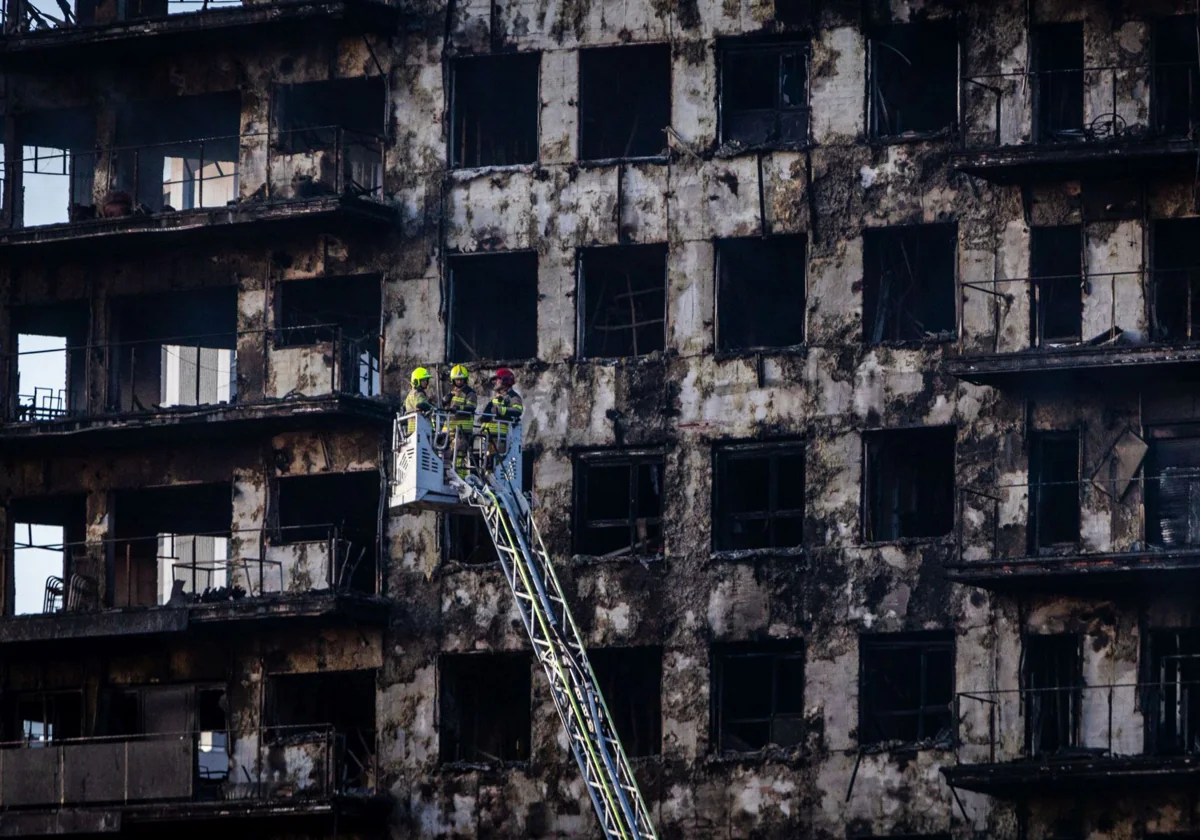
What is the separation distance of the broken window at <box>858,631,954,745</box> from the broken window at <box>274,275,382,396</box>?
10.3 metres

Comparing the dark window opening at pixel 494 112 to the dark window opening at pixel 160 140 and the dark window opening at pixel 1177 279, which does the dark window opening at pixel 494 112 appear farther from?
the dark window opening at pixel 1177 279

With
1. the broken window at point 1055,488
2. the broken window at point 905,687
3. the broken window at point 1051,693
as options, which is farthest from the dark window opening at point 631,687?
the broken window at point 1055,488

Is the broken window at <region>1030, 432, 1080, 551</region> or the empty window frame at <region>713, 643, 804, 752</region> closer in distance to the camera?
the broken window at <region>1030, 432, 1080, 551</region>

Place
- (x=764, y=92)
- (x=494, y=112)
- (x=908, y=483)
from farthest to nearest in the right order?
(x=494, y=112) < (x=764, y=92) < (x=908, y=483)

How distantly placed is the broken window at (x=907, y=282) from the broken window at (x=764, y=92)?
98.0 inches

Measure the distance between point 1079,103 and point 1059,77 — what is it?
0.54m

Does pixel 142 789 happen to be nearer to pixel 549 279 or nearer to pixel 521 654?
pixel 521 654

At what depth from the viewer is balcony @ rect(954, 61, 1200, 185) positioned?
5119 centimetres

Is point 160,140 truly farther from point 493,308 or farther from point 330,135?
point 493,308

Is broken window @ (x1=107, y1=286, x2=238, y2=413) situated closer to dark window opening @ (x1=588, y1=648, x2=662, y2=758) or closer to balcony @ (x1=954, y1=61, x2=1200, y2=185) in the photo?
dark window opening @ (x1=588, y1=648, x2=662, y2=758)

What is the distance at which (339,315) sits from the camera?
57344 millimetres

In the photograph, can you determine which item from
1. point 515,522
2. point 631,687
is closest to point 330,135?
point 631,687

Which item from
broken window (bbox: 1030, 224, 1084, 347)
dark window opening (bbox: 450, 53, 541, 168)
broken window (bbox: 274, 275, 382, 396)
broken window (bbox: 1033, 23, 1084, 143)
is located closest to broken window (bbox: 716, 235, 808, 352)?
broken window (bbox: 1030, 224, 1084, 347)

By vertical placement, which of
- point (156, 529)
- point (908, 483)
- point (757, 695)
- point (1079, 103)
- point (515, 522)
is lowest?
point (757, 695)
